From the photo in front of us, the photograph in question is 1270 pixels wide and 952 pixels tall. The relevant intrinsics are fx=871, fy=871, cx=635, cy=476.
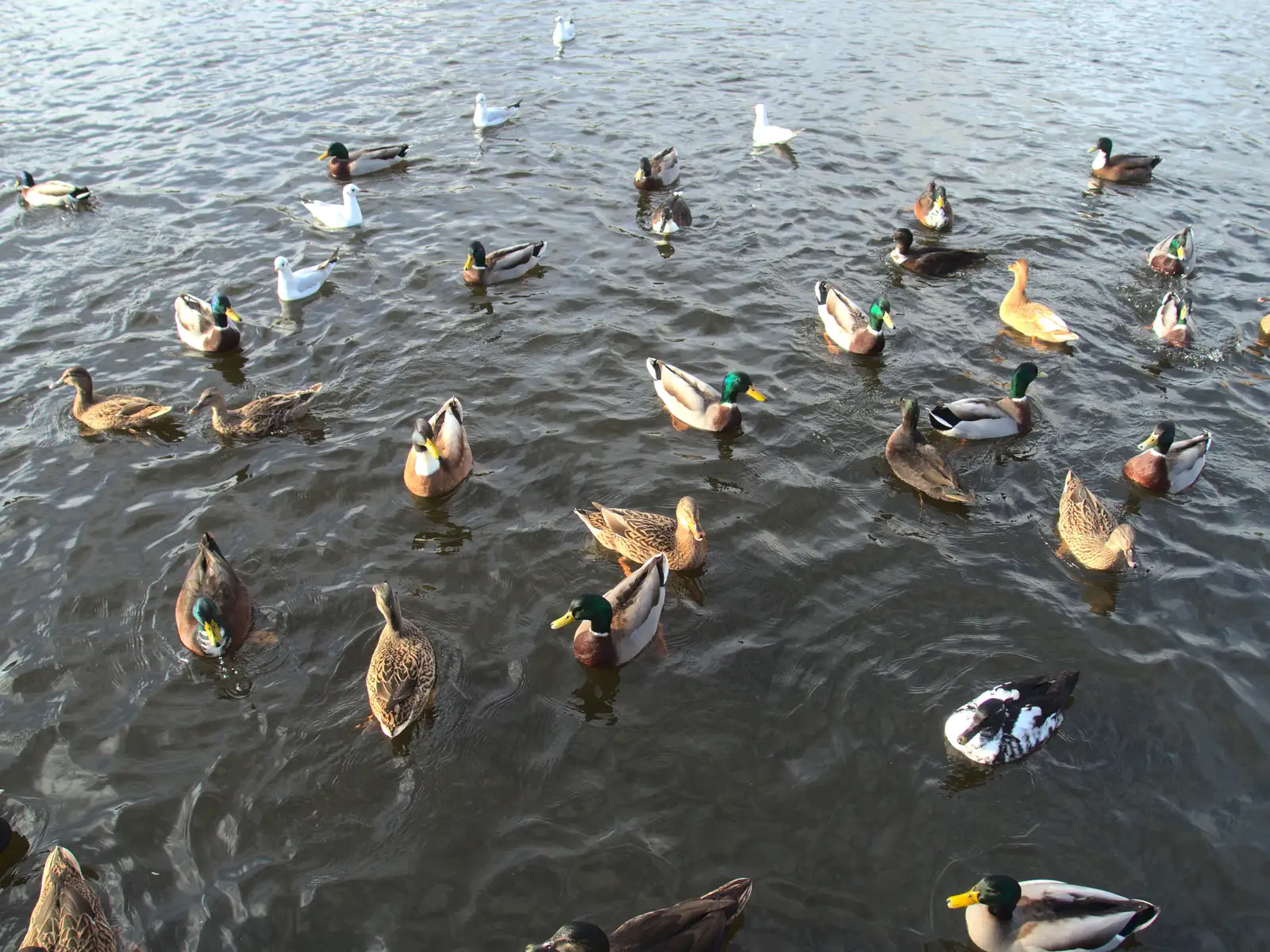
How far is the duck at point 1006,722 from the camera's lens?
6805 mm

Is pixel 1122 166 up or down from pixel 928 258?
up

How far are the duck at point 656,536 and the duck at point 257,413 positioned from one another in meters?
4.29

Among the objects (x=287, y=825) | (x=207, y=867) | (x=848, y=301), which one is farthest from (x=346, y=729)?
(x=848, y=301)

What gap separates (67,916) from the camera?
5664 mm

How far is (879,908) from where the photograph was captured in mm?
5996

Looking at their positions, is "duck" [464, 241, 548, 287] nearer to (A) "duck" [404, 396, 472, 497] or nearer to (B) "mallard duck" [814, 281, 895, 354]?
(A) "duck" [404, 396, 472, 497]

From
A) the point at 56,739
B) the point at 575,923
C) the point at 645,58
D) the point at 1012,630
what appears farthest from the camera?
the point at 645,58

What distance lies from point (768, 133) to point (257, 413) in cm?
1252

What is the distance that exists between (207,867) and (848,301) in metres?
10.1

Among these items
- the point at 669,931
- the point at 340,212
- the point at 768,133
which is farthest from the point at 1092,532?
the point at 340,212

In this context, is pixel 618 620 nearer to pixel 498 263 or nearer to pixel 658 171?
pixel 498 263

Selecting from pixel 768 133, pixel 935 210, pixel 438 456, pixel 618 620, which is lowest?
pixel 618 620

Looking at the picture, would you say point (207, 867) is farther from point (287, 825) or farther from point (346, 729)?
point (346, 729)

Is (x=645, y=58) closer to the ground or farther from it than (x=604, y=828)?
farther from it
